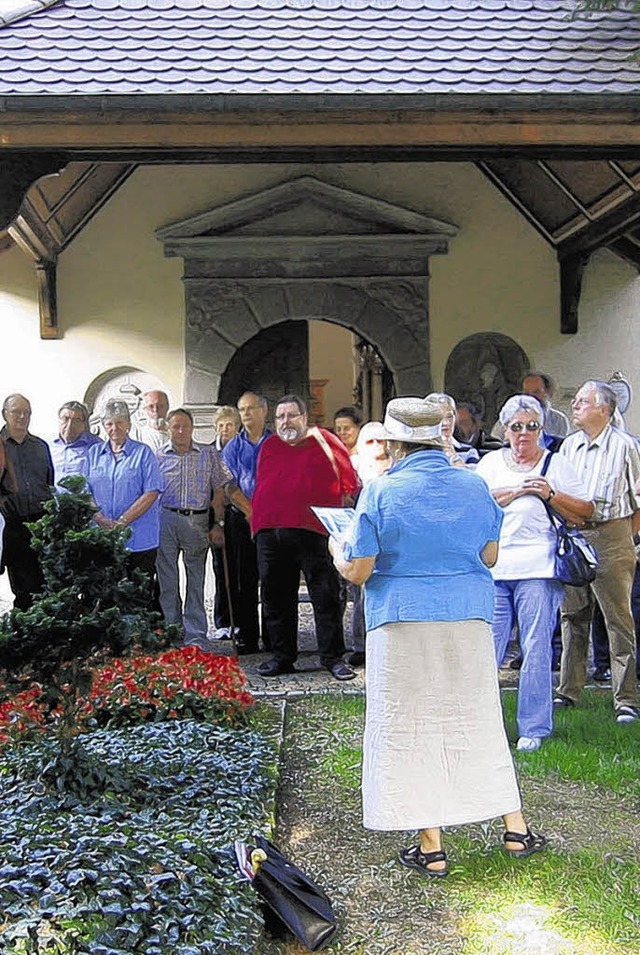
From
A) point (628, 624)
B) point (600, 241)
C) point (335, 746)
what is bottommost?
point (335, 746)

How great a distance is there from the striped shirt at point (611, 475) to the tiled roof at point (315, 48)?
215 cm

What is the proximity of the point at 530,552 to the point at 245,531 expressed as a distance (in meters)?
3.07

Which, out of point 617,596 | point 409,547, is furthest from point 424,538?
point 617,596

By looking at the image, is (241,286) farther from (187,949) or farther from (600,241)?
(187,949)

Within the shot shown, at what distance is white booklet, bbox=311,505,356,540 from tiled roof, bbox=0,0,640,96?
317cm

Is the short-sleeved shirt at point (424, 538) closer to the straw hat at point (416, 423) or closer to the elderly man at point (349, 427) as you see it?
the straw hat at point (416, 423)

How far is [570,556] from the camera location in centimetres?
496

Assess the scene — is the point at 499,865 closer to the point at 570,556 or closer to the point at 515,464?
the point at 570,556

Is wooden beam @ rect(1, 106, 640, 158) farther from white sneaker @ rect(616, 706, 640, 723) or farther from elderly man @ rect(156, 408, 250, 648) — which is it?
white sneaker @ rect(616, 706, 640, 723)

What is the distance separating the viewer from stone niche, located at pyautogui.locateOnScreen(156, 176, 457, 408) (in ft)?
33.9

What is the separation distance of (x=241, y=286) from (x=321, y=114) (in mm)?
4330

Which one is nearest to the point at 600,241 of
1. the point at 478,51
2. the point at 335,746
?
the point at 478,51

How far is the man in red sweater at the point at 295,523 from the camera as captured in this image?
6.59 meters

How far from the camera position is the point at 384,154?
6.73 metres
